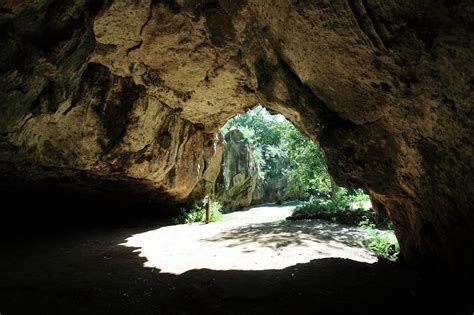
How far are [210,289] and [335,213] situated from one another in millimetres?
9361

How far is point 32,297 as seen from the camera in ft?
11.9

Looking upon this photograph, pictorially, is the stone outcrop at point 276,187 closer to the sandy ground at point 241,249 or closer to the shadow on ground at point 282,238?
the shadow on ground at point 282,238

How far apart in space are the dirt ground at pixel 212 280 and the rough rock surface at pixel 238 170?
18.5 m

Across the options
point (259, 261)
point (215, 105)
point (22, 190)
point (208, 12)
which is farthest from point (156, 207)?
point (208, 12)

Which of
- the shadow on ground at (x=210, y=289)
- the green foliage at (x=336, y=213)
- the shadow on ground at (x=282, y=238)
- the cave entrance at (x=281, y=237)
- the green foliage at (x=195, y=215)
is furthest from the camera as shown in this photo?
the green foliage at (x=195, y=215)

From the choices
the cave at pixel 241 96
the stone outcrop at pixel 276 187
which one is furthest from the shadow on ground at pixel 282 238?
the stone outcrop at pixel 276 187

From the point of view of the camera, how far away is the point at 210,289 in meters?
4.39

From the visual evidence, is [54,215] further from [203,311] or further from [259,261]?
[203,311]

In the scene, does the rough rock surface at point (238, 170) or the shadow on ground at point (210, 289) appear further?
the rough rock surface at point (238, 170)

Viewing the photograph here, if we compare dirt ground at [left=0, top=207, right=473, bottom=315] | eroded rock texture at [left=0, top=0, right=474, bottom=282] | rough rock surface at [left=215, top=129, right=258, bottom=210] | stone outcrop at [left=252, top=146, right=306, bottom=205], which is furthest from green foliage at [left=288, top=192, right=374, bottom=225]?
stone outcrop at [left=252, top=146, right=306, bottom=205]

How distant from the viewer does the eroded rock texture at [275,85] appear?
3498 millimetres

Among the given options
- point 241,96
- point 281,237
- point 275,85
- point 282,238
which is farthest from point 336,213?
point 275,85

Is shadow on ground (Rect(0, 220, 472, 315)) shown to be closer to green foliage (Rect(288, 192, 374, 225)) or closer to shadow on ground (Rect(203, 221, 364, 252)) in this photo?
shadow on ground (Rect(203, 221, 364, 252))

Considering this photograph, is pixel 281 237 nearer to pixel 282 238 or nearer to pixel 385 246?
pixel 282 238
